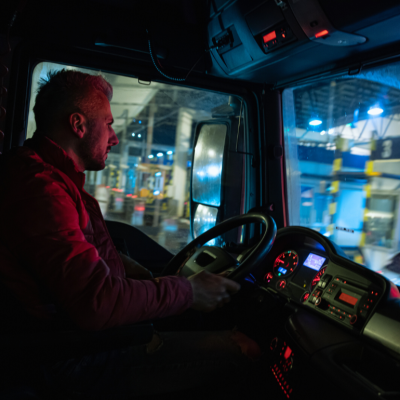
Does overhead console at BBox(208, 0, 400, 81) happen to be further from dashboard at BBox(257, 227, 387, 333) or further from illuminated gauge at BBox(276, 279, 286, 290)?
illuminated gauge at BBox(276, 279, 286, 290)

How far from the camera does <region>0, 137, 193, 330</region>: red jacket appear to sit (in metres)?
1.05

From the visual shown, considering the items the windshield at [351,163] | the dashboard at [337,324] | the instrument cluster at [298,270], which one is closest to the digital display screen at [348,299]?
the dashboard at [337,324]

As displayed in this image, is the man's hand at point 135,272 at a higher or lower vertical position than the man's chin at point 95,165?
lower

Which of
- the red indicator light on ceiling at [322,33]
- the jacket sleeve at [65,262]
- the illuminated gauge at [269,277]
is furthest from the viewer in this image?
the illuminated gauge at [269,277]

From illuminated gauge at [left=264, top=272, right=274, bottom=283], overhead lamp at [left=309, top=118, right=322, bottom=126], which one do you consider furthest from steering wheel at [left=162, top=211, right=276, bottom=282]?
overhead lamp at [left=309, top=118, right=322, bottom=126]

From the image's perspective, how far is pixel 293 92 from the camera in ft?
9.43

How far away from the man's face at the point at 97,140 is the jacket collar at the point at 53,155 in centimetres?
14

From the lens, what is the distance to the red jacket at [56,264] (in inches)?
41.2

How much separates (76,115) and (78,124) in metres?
0.04

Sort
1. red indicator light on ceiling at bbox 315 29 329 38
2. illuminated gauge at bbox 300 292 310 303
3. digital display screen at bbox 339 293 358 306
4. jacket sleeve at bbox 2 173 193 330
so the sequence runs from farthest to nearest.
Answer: red indicator light on ceiling at bbox 315 29 329 38 < illuminated gauge at bbox 300 292 310 303 < digital display screen at bbox 339 293 358 306 < jacket sleeve at bbox 2 173 193 330

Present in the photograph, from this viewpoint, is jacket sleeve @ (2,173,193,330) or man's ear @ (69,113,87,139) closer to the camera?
jacket sleeve @ (2,173,193,330)

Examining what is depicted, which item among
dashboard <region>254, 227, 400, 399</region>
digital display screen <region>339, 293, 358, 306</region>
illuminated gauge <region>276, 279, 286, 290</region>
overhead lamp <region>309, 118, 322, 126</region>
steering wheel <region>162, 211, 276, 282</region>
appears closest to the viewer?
dashboard <region>254, 227, 400, 399</region>

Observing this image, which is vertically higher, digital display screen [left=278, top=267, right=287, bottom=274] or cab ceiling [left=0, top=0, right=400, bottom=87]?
cab ceiling [left=0, top=0, right=400, bottom=87]

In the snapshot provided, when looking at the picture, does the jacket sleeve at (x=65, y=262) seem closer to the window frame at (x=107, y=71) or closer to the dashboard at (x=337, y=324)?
the dashboard at (x=337, y=324)
